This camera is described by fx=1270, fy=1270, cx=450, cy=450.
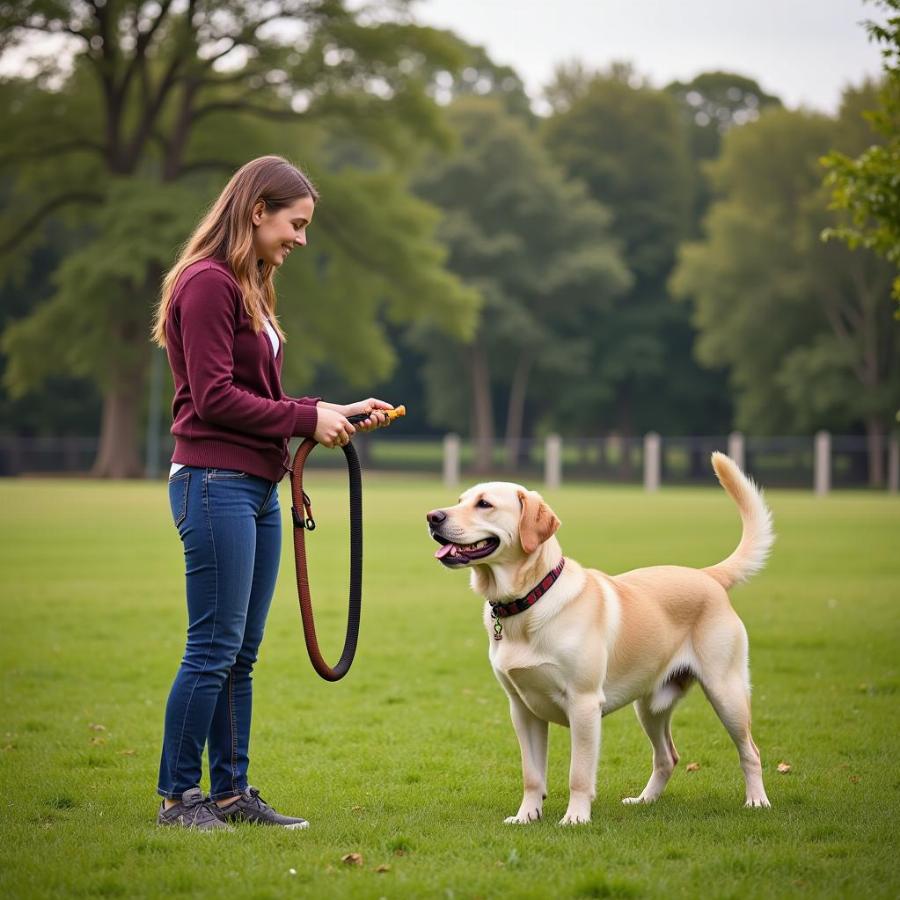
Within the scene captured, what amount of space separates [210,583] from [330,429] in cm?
77

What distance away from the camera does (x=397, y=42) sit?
41594 mm

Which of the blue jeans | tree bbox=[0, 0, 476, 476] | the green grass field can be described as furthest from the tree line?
the blue jeans

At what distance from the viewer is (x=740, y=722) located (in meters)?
5.70

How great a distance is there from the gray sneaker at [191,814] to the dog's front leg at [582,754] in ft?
4.73

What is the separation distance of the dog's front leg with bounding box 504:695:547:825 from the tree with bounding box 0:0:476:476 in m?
35.0

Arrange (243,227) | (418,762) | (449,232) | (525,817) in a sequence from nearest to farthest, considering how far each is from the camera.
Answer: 1. (243,227)
2. (525,817)
3. (418,762)
4. (449,232)

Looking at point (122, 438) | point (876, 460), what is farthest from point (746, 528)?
point (876, 460)

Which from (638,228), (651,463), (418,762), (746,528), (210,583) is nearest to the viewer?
(210,583)

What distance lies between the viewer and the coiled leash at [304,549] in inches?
207

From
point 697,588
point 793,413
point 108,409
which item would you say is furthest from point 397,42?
point 697,588

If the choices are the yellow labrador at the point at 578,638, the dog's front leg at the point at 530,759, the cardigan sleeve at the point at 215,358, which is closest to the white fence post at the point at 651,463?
the yellow labrador at the point at 578,638

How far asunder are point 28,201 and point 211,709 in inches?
1837

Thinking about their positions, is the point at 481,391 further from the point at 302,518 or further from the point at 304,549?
the point at 302,518

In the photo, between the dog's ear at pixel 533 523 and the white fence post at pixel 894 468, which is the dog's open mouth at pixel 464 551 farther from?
the white fence post at pixel 894 468
